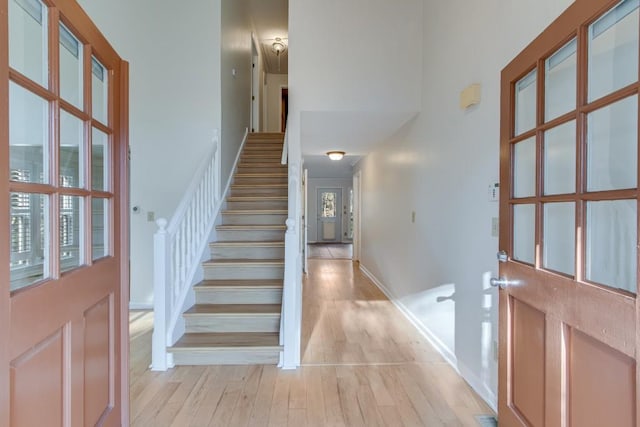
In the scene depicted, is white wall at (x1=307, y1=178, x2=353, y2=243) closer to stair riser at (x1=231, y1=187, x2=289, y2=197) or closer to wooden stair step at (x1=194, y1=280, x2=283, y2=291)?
stair riser at (x1=231, y1=187, x2=289, y2=197)

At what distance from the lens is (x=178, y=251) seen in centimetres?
275

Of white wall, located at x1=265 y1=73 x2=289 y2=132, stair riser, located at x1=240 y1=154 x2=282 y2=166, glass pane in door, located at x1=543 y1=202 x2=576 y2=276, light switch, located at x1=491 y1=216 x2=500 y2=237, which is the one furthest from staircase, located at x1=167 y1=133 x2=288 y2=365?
white wall, located at x1=265 y1=73 x2=289 y2=132

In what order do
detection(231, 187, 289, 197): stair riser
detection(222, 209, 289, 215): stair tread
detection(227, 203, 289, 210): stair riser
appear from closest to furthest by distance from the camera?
detection(222, 209, 289, 215): stair tread, detection(227, 203, 289, 210): stair riser, detection(231, 187, 289, 197): stair riser

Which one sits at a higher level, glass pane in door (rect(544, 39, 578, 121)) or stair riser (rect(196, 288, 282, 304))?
glass pane in door (rect(544, 39, 578, 121))

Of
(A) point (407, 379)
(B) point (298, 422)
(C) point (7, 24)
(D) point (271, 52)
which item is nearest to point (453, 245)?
(A) point (407, 379)

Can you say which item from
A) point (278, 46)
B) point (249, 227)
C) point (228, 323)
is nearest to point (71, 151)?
point (228, 323)

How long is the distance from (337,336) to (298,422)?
51.0 inches

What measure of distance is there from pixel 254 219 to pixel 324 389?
2.09 metres

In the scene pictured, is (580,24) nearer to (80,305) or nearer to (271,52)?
(80,305)

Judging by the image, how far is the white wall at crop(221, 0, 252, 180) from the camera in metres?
4.01

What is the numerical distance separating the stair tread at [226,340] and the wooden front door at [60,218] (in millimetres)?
1015

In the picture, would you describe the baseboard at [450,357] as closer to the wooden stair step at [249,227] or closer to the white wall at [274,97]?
the wooden stair step at [249,227]

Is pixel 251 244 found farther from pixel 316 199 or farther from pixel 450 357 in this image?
pixel 316 199

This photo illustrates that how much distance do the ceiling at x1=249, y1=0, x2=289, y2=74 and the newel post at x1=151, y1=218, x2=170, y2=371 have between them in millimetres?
4255
